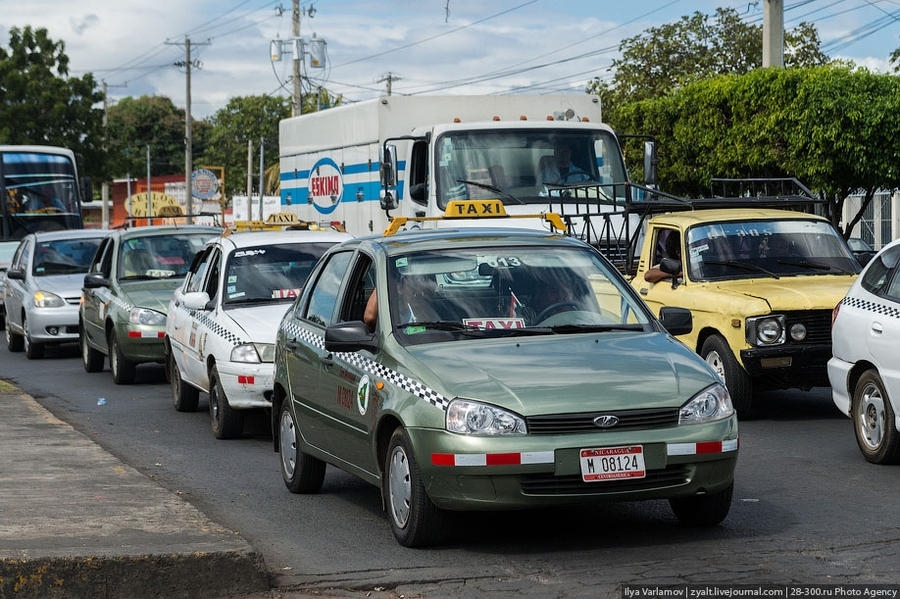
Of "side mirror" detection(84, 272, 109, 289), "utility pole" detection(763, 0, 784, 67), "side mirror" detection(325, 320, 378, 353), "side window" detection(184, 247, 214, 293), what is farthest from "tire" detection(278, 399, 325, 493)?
"utility pole" detection(763, 0, 784, 67)

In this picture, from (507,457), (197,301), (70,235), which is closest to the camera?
(507,457)

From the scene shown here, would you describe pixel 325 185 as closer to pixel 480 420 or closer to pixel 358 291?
pixel 358 291

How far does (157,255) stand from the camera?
700 inches

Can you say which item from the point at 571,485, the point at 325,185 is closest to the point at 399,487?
the point at 571,485

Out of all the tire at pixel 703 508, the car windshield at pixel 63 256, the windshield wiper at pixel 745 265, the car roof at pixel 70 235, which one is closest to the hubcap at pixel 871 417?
the tire at pixel 703 508

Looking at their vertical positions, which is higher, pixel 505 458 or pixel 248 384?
pixel 505 458

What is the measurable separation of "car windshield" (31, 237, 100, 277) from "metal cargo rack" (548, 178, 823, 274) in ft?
23.9

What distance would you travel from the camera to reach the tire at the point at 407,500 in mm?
7188

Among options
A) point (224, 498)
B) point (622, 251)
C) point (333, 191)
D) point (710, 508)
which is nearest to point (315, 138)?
point (333, 191)

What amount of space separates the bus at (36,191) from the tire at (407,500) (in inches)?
1049

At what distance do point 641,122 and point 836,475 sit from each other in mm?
25138

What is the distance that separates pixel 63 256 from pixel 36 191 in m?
12.6

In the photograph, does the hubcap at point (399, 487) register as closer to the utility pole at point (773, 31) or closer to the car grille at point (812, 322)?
the car grille at point (812, 322)

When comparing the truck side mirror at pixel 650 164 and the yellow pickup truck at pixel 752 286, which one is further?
the truck side mirror at pixel 650 164
